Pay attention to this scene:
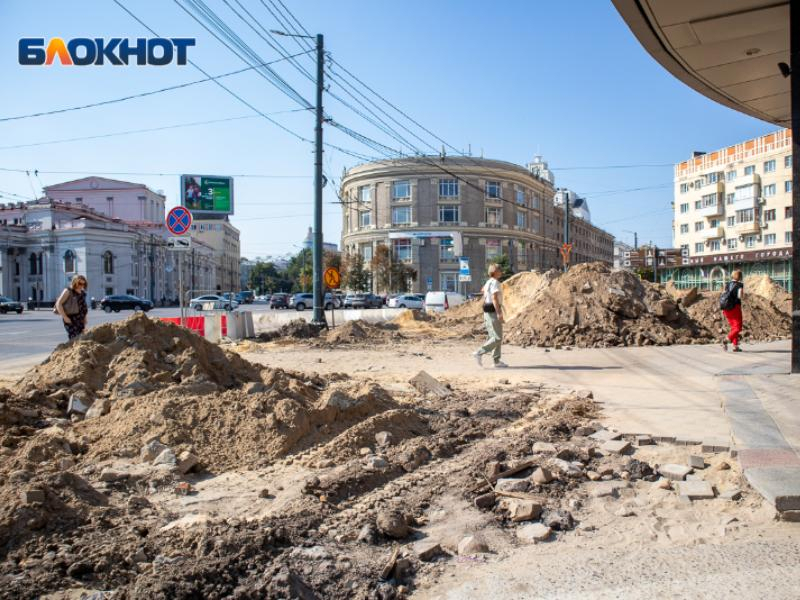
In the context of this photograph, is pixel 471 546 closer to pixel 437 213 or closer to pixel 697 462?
pixel 697 462

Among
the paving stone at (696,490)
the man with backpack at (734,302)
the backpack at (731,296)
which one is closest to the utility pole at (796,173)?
the man with backpack at (734,302)

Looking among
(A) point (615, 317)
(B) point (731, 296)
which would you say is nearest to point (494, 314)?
(B) point (731, 296)

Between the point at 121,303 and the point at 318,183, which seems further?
the point at 121,303

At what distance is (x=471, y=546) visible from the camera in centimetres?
353

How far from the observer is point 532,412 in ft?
23.4

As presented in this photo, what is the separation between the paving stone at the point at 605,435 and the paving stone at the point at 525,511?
6.13ft

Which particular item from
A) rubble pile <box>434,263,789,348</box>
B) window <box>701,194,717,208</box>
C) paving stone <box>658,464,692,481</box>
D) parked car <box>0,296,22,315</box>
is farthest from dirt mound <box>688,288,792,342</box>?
window <box>701,194,717,208</box>

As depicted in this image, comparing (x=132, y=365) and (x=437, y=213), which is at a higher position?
(x=437, y=213)

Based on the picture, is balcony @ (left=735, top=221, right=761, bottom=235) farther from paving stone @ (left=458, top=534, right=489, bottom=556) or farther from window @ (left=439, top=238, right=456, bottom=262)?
paving stone @ (left=458, top=534, right=489, bottom=556)

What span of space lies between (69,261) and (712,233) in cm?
7644

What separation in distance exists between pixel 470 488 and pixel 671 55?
8.30 metres

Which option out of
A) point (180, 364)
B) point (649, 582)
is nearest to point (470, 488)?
point (649, 582)

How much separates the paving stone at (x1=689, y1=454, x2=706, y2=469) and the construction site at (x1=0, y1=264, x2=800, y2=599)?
0.02 meters

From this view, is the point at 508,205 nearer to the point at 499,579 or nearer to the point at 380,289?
the point at 380,289
